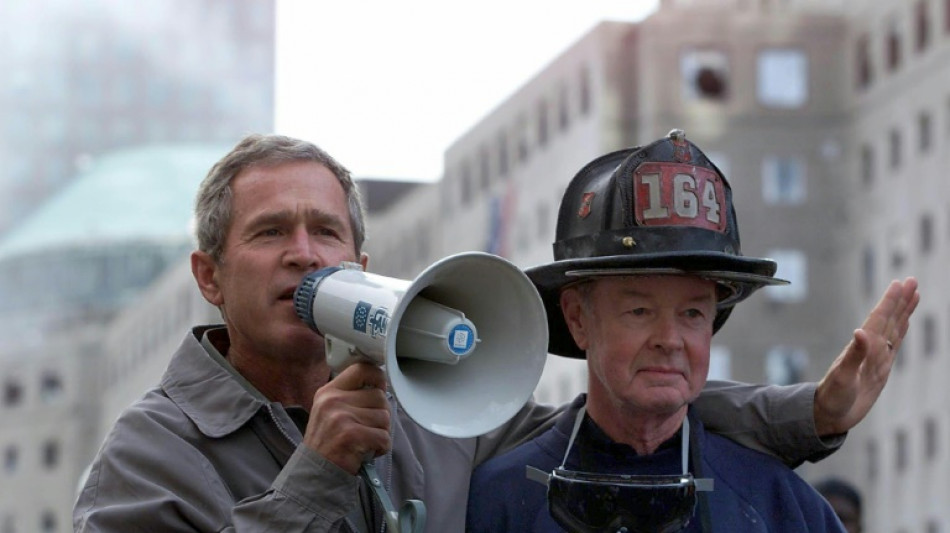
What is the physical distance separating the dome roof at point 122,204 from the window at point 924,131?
6511cm

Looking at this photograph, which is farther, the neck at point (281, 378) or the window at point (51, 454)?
the window at point (51, 454)

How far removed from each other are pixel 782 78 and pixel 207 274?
57648 millimetres

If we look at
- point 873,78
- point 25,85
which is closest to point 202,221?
point 873,78

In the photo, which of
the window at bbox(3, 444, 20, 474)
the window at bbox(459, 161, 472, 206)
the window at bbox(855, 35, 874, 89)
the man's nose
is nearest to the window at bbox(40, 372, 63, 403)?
the window at bbox(3, 444, 20, 474)

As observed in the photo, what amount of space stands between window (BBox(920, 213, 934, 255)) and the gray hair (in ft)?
164

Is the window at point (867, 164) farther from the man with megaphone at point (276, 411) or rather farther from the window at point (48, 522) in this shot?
the window at point (48, 522)

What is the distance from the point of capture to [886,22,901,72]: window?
57594mm

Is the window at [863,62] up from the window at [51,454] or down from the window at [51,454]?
up

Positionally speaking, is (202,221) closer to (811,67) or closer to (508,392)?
(508,392)

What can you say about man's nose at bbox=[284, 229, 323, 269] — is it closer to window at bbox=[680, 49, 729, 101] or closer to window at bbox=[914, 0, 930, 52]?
window at bbox=[914, 0, 930, 52]

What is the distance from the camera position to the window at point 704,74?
62000mm

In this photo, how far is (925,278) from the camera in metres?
53.7

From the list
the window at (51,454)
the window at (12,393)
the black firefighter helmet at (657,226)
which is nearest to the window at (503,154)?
the window at (51,454)

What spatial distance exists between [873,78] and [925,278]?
821cm
